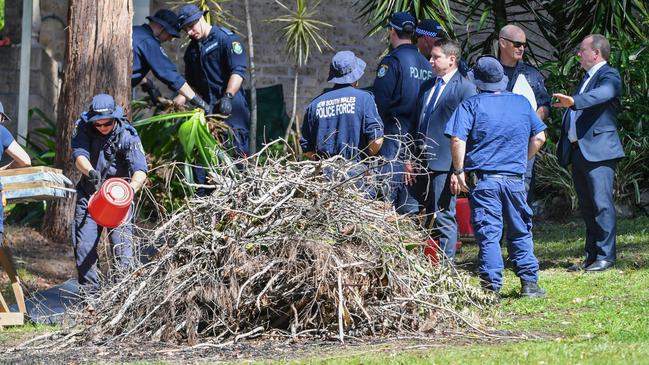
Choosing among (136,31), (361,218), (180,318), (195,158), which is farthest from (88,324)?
(136,31)

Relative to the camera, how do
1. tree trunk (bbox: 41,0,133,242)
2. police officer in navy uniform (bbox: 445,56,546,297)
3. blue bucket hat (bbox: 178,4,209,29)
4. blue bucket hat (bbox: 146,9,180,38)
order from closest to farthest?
police officer in navy uniform (bbox: 445,56,546,297) → blue bucket hat (bbox: 178,4,209,29) → blue bucket hat (bbox: 146,9,180,38) → tree trunk (bbox: 41,0,133,242)

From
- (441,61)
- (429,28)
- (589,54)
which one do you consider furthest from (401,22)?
(589,54)

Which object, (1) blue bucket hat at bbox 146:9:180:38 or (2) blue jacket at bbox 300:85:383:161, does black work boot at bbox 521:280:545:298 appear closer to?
(2) blue jacket at bbox 300:85:383:161

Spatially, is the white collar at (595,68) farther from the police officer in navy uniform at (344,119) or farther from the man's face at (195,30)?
the man's face at (195,30)

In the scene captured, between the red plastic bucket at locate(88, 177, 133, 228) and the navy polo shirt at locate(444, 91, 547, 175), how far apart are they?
2.34 m

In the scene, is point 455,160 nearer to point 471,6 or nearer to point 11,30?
point 471,6

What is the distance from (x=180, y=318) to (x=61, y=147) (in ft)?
15.8

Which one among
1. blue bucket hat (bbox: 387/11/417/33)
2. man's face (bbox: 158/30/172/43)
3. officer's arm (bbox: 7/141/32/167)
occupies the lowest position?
officer's arm (bbox: 7/141/32/167)

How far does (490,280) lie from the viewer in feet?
27.1

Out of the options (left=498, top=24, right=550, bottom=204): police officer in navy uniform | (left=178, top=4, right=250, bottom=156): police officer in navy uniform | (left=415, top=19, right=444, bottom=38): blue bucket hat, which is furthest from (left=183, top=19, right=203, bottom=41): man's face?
(left=498, top=24, right=550, bottom=204): police officer in navy uniform

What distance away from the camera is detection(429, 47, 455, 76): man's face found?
8891 millimetres

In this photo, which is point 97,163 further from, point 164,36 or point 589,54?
point 589,54

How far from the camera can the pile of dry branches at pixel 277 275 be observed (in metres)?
7.08

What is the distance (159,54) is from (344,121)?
121 inches
